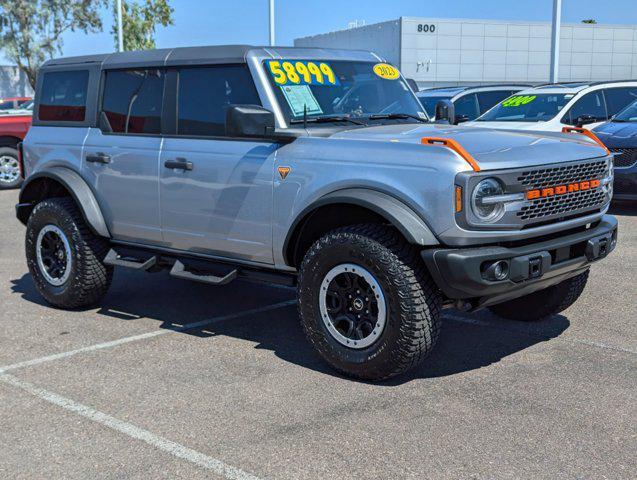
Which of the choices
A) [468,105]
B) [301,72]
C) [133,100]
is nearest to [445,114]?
[301,72]

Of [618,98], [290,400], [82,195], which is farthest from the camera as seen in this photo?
[618,98]

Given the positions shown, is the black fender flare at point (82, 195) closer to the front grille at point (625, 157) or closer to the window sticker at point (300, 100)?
the window sticker at point (300, 100)

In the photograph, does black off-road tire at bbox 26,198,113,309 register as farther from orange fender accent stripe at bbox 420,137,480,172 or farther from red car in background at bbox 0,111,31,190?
red car in background at bbox 0,111,31,190

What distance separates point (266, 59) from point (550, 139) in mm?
1913

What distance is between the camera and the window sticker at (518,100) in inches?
525

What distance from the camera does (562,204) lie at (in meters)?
4.87

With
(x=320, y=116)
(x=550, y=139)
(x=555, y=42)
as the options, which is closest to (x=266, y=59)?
(x=320, y=116)

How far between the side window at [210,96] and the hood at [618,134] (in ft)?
23.7

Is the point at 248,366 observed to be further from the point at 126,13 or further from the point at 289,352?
the point at 126,13

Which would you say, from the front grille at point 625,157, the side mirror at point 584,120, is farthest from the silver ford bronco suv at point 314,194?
the side mirror at point 584,120

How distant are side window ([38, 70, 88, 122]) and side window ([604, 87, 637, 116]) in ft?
29.7

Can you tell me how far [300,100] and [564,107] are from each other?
27.3 ft

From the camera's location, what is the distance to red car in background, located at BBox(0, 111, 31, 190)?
15.5m

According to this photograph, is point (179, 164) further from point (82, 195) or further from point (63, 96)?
point (63, 96)
